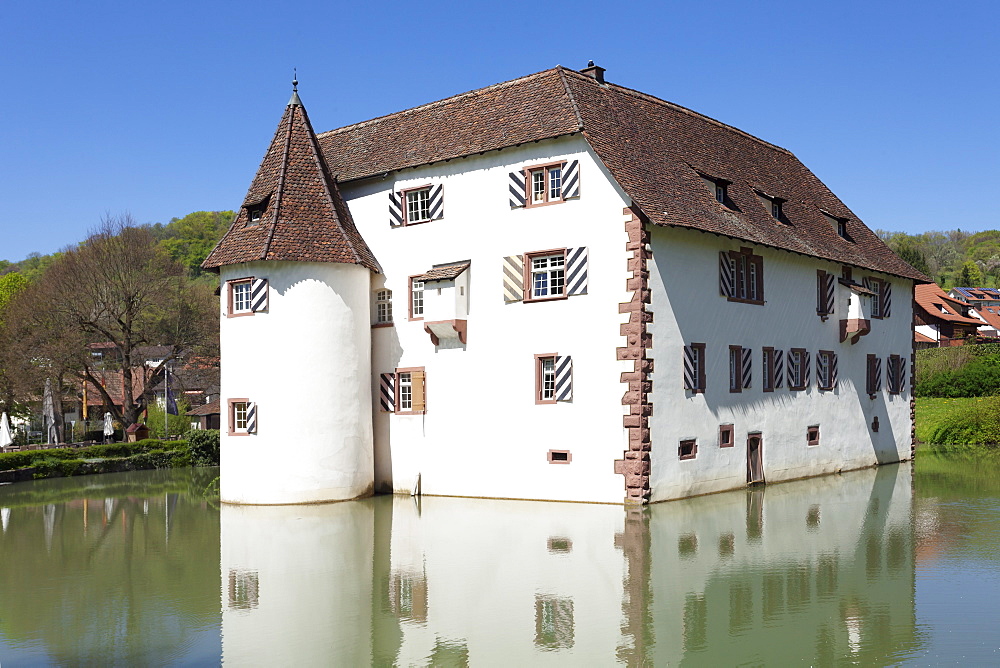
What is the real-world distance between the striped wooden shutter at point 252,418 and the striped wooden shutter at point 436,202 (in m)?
6.22

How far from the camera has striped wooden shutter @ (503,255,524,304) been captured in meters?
22.8

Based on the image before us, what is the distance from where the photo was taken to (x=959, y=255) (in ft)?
397

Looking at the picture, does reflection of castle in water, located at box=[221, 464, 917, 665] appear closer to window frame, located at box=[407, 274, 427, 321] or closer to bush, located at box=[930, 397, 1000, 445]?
window frame, located at box=[407, 274, 427, 321]

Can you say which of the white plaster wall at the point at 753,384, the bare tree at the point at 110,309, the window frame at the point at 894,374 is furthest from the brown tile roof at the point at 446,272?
the bare tree at the point at 110,309

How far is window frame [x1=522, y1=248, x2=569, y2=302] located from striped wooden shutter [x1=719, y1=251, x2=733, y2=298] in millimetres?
4159

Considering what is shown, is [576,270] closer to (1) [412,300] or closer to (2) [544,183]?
(2) [544,183]

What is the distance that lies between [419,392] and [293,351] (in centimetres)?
324

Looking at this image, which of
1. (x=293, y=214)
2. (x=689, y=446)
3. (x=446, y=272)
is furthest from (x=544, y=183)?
(x=689, y=446)

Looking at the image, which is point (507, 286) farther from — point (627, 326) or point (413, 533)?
point (413, 533)

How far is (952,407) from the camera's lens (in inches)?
1759

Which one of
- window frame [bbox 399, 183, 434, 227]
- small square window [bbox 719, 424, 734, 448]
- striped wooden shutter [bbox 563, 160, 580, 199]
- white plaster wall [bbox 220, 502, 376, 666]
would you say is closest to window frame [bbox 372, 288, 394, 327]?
window frame [bbox 399, 183, 434, 227]

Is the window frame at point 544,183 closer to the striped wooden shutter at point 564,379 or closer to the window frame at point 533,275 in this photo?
the window frame at point 533,275

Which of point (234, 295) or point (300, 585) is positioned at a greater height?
point (234, 295)

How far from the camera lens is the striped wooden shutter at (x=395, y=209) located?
25250mm
